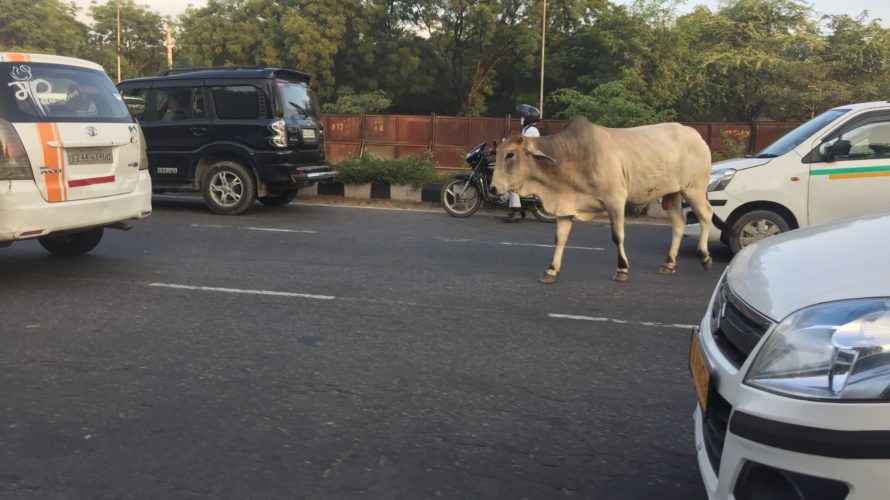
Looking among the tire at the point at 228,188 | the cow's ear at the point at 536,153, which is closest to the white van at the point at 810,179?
the cow's ear at the point at 536,153

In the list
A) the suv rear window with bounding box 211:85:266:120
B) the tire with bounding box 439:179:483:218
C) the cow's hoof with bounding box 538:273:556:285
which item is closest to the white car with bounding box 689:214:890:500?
the cow's hoof with bounding box 538:273:556:285

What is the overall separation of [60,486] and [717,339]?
2620 mm

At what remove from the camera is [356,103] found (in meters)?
41.1

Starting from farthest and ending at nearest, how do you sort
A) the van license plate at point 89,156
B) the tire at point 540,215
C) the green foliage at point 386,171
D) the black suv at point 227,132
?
the green foliage at point 386,171
the tire at point 540,215
the black suv at point 227,132
the van license plate at point 89,156

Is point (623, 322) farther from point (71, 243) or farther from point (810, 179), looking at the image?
point (71, 243)

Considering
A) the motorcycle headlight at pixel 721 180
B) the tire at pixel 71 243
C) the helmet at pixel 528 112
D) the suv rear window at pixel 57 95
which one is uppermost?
the helmet at pixel 528 112

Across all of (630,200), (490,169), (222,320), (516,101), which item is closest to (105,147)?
(222,320)

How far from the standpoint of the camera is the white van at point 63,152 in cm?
580

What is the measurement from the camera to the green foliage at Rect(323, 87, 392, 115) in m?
40.8

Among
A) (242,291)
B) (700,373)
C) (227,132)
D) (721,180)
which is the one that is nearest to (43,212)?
(242,291)

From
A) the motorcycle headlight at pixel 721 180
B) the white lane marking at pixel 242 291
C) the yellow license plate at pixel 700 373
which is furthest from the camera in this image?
the motorcycle headlight at pixel 721 180

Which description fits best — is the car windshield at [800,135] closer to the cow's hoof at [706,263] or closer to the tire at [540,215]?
the cow's hoof at [706,263]

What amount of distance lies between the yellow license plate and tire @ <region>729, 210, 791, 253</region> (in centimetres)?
607

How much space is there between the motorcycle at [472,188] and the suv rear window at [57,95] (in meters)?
6.23
